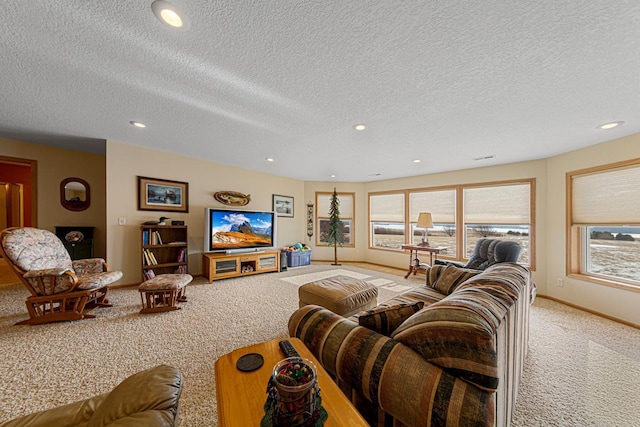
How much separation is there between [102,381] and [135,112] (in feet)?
8.14

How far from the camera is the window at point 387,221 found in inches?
230

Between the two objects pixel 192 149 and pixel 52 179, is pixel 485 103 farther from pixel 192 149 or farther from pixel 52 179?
pixel 52 179

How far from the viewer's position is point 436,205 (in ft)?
17.0

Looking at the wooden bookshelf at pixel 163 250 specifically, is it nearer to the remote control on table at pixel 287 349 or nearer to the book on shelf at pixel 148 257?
the book on shelf at pixel 148 257

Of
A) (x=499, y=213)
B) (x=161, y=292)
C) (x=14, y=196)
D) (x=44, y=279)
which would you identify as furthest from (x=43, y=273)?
(x=499, y=213)

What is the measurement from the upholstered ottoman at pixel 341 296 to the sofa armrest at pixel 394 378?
3.22 ft

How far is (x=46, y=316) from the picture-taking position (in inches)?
96.7

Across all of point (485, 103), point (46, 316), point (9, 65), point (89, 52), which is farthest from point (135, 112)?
point (485, 103)

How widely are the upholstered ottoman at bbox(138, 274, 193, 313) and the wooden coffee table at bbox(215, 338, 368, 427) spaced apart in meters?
2.18

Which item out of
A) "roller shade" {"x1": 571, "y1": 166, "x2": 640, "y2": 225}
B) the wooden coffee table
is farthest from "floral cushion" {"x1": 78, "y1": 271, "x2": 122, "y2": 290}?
"roller shade" {"x1": 571, "y1": 166, "x2": 640, "y2": 225}

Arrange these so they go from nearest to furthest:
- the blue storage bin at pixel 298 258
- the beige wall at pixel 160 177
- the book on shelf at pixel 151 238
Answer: the beige wall at pixel 160 177
the book on shelf at pixel 151 238
the blue storage bin at pixel 298 258

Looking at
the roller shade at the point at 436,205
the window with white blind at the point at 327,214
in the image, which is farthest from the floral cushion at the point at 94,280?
the roller shade at the point at 436,205

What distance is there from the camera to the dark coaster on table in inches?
39.0

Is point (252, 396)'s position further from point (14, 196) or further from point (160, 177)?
point (14, 196)
